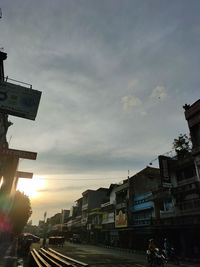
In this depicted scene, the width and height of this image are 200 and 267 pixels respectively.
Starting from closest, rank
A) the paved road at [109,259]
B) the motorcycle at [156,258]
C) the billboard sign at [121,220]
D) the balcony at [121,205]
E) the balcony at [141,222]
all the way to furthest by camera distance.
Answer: the motorcycle at [156,258] → the paved road at [109,259] → the balcony at [141,222] → the billboard sign at [121,220] → the balcony at [121,205]

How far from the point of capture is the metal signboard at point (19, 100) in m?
10.2

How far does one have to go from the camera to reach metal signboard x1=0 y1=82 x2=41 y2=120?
10.2 metres

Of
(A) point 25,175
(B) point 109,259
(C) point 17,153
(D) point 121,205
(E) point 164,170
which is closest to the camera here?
(C) point 17,153

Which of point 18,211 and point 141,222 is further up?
point 18,211

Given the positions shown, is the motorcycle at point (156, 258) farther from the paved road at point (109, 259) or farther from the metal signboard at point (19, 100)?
the metal signboard at point (19, 100)

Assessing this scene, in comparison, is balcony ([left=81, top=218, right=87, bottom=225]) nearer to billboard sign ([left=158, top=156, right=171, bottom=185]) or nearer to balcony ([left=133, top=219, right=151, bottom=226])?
balcony ([left=133, top=219, right=151, bottom=226])

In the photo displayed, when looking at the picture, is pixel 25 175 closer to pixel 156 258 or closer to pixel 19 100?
pixel 19 100

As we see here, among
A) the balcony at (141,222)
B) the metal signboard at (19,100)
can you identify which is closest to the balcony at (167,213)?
the balcony at (141,222)

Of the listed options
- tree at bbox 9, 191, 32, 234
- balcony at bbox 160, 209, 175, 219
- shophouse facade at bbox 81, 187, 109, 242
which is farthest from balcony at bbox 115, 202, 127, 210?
tree at bbox 9, 191, 32, 234

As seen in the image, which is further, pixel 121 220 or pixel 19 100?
pixel 121 220

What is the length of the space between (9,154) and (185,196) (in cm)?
1875

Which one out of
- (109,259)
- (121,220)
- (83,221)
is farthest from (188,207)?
(83,221)

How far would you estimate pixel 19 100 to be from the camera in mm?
10578

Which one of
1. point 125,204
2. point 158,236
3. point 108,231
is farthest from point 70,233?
point 158,236
